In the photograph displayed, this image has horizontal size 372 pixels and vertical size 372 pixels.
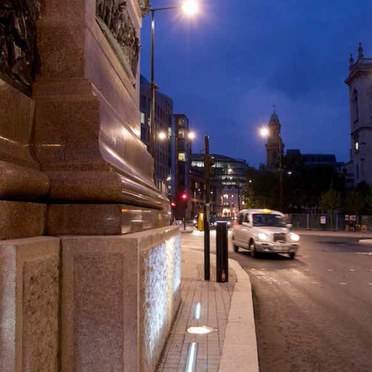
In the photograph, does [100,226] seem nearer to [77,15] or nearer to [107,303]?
[107,303]

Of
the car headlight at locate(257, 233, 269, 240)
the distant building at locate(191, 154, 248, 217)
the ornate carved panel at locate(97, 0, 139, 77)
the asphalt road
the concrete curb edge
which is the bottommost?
the asphalt road

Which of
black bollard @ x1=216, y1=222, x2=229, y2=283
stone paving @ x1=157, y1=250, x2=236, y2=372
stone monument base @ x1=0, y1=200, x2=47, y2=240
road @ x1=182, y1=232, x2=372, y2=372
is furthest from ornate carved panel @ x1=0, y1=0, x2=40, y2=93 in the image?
black bollard @ x1=216, y1=222, x2=229, y2=283

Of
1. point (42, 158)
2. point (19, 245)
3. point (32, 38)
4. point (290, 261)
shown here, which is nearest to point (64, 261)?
point (19, 245)

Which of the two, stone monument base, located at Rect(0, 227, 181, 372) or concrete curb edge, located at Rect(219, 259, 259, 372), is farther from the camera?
concrete curb edge, located at Rect(219, 259, 259, 372)

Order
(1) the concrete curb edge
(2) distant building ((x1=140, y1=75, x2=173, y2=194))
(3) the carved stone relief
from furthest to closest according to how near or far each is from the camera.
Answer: (2) distant building ((x1=140, y1=75, x2=173, y2=194))
(1) the concrete curb edge
(3) the carved stone relief

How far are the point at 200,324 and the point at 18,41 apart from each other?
415cm

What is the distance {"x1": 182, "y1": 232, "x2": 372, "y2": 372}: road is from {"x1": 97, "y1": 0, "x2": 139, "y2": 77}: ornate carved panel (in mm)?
4222

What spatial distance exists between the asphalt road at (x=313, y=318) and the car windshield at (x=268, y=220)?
175 inches

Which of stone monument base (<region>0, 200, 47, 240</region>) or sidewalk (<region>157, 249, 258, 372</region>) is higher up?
stone monument base (<region>0, 200, 47, 240</region>)

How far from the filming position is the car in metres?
17.6

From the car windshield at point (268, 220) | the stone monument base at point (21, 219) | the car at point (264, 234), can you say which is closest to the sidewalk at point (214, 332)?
the stone monument base at point (21, 219)

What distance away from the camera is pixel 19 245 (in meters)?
2.73

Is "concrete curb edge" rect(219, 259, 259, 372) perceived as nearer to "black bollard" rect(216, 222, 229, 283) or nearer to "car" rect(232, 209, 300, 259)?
"black bollard" rect(216, 222, 229, 283)

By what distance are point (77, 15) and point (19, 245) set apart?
2.52 m
